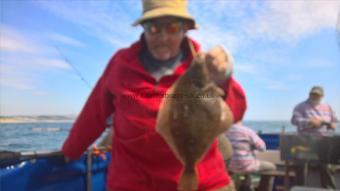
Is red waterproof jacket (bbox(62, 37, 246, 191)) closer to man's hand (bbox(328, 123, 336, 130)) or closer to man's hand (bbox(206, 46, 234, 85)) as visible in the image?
man's hand (bbox(206, 46, 234, 85))

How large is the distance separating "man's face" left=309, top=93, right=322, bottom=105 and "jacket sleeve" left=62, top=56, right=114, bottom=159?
6.40m

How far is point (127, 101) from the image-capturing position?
2365 millimetres

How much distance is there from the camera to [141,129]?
89.4 inches

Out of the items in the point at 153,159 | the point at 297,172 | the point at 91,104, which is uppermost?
the point at 91,104

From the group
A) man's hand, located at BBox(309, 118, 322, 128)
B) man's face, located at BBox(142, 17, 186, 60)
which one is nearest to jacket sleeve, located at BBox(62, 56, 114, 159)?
man's face, located at BBox(142, 17, 186, 60)

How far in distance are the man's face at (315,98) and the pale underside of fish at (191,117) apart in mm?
6514

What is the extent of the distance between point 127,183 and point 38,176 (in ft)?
6.14

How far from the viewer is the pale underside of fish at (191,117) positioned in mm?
2115

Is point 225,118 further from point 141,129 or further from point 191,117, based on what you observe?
point 141,129

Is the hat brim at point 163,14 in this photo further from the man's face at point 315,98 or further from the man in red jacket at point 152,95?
the man's face at point 315,98

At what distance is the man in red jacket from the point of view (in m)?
2.28

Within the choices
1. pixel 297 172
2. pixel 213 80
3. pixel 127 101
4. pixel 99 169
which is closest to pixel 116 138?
pixel 127 101

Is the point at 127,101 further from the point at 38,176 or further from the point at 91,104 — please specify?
the point at 38,176

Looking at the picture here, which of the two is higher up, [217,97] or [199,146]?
[217,97]
